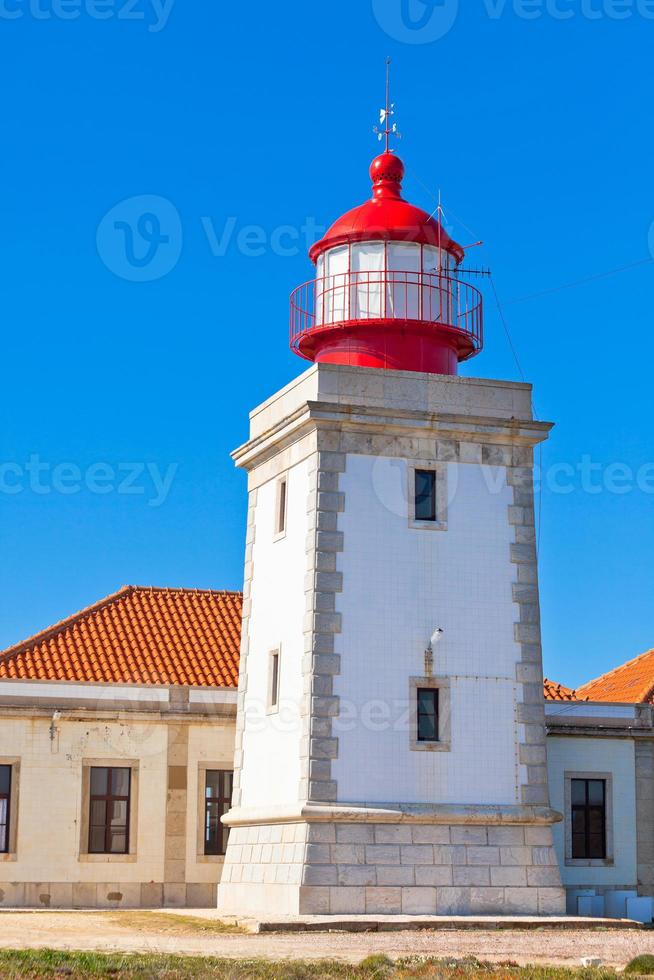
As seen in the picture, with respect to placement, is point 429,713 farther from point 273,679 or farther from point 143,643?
point 143,643

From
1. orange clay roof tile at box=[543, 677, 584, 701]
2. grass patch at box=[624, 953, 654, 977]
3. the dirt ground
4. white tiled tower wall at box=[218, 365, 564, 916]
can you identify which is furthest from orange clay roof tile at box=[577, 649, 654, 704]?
grass patch at box=[624, 953, 654, 977]

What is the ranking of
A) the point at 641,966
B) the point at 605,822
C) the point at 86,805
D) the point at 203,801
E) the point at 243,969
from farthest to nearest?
the point at 203,801, the point at 605,822, the point at 86,805, the point at 641,966, the point at 243,969

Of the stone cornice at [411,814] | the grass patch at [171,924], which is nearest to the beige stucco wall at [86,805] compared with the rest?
the grass patch at [171,924]

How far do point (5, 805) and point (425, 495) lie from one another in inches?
284

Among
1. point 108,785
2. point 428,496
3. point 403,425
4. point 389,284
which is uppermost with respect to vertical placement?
point 389,284

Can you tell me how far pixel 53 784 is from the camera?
22.8m

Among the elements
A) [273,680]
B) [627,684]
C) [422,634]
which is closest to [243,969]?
[422,634]

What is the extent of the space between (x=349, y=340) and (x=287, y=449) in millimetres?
1587

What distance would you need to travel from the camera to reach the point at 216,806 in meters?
23.4

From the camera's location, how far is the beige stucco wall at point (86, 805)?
22547 millimetres

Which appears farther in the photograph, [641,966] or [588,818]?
[588,818]

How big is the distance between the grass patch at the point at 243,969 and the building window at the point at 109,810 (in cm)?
832

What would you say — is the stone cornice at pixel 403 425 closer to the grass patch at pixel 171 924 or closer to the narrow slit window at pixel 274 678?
the narrow slit window at pixel 274 678

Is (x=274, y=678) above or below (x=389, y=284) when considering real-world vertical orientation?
below
